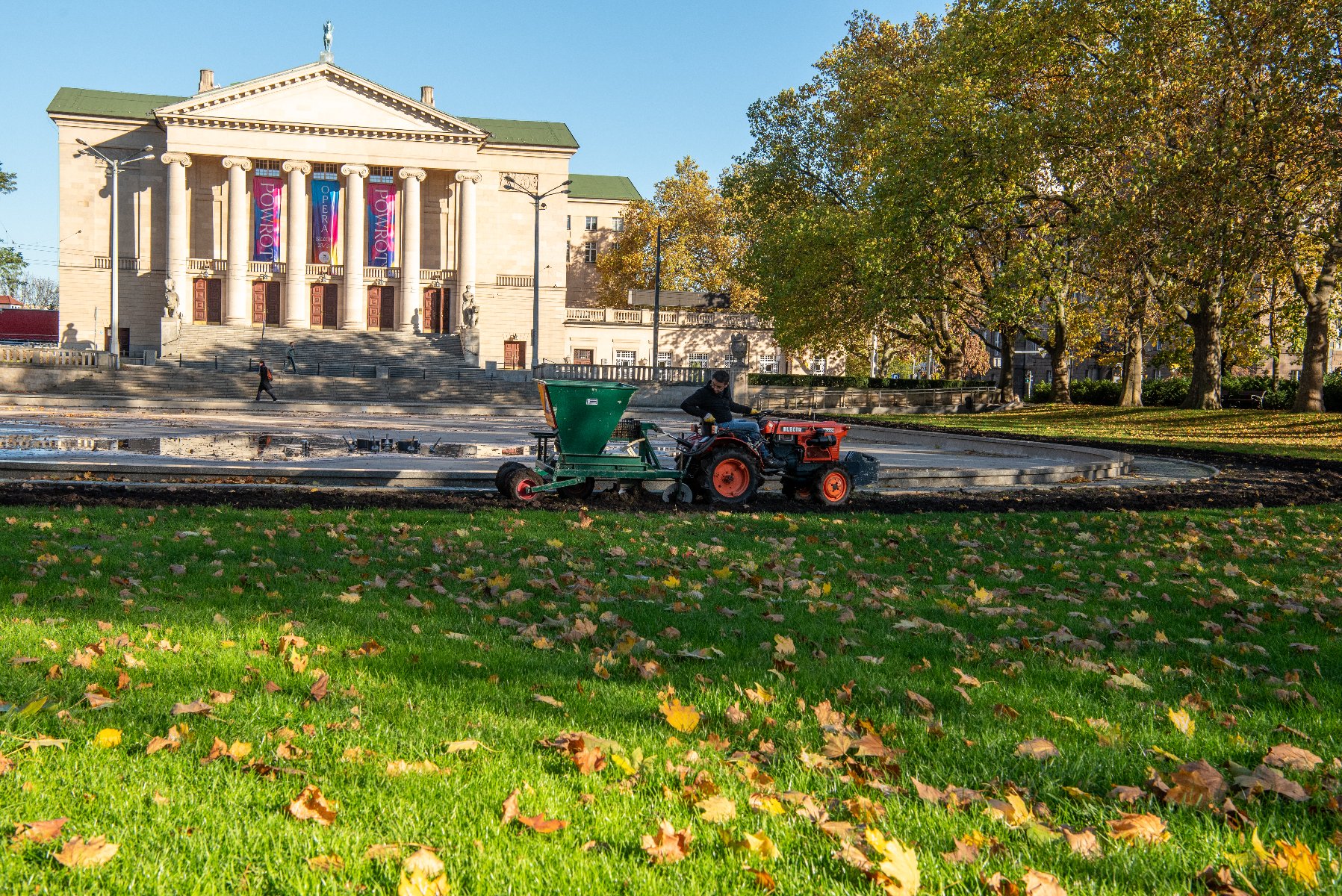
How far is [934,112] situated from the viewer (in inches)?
1586

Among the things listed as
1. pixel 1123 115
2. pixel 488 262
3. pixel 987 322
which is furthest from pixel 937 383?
pixel 488 262

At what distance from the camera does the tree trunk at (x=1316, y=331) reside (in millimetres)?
33000

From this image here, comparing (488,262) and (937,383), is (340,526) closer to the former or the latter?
(937,383)

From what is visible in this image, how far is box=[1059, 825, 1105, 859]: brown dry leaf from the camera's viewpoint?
10.7ft

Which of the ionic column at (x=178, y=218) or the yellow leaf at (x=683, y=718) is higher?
the ionic column at (x=178, y=218)

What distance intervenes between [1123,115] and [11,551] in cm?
3558

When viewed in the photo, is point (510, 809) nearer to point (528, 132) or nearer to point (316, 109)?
point (316, 109)

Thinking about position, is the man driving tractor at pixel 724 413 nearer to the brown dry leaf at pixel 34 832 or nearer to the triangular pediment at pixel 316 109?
the brown dry leaf at pixel 34 832

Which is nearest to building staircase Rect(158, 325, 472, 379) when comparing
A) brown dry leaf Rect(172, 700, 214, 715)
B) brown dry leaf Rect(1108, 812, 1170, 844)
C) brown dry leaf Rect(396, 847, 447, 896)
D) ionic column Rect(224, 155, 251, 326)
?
ionic column Rect(224, 155, 251, 326)

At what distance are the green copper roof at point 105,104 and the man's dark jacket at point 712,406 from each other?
6411 cm

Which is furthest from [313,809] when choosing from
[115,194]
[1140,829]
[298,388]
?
[115,194]

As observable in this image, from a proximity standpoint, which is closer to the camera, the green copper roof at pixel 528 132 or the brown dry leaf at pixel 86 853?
the brown dry leaf at pixel 86 853

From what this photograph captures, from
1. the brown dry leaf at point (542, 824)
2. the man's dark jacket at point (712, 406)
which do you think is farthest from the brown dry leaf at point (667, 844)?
the man's dark jacket at point (712, 406)

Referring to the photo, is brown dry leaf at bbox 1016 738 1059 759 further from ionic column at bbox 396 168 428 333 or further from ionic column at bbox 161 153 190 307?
ionic column at bbox 161 153 190 307
